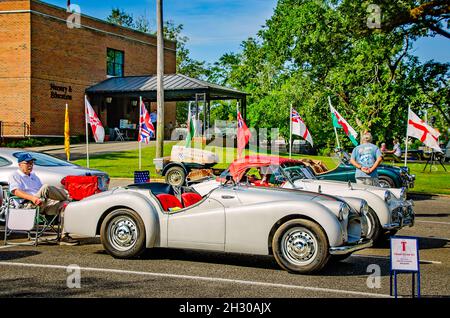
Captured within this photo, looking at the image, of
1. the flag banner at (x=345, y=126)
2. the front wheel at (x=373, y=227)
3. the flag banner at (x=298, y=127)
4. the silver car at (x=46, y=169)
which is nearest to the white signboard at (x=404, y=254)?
the front wheel at (x=373, y=227)

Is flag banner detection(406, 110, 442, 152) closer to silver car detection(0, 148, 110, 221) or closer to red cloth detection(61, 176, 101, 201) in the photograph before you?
silver car detection(0, 148, 110, 221)

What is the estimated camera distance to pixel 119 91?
38219 millimetres

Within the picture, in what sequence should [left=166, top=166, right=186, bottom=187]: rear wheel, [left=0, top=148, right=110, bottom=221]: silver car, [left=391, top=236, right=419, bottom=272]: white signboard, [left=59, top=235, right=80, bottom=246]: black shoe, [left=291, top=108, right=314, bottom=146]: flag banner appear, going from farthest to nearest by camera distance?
[left=291, top=108, right=314, bottom=146]: flag banner
[left=166, top=166, right=186, bottom=187]: rear wheel
[left=0, top=148, right=110, bottom=221]: silver car
[left=59, top=235, right=80, bottom=246]: black shoe
[left=391, top=236, right=419, bottom=272]: white signboard

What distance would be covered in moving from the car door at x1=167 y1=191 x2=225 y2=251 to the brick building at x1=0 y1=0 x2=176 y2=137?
29235 mm

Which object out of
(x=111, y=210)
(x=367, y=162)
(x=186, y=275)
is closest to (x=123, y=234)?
→ (x=111, y=210)

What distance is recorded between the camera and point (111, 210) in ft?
26.6

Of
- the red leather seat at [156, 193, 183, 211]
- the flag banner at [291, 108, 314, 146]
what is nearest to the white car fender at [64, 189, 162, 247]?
the red leather seat at [156, 193, 183, 211]

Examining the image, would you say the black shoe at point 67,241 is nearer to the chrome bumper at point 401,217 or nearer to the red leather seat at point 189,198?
the red leather seat at point 189,198

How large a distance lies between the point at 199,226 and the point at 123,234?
1.13 m

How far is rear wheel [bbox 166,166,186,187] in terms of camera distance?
19359mm

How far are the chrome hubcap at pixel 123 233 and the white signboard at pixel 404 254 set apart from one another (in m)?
3.69

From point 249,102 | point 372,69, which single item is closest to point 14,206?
point 372,69

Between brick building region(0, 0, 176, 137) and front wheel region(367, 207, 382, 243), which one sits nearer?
front wheel region(367, 207, 382, 243)
